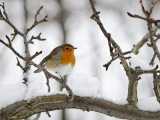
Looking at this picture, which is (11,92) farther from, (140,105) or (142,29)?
(142,29)

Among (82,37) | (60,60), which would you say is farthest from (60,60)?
(82,37)

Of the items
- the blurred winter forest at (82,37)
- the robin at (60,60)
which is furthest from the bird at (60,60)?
the blurred winter forest at (82,37)

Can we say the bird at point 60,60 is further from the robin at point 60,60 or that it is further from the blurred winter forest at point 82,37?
the blurred winter forest at point 82,37

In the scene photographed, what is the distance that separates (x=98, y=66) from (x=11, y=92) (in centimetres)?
268

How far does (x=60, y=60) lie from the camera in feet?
12.3

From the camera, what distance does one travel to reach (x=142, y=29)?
6.02 meters

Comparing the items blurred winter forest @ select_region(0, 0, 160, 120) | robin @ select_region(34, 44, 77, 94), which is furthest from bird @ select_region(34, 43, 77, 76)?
blurred winter forest @ select_region(0, 0, 160, 120)

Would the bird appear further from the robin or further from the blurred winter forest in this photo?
the blurred winter forest

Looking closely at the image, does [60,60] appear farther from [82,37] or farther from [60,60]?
[82,37]

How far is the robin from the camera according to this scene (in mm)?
3600

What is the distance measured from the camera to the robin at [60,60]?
11.8 ft

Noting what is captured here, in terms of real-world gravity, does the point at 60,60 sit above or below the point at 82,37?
below

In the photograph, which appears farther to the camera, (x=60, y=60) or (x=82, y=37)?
(x=82, y=37)

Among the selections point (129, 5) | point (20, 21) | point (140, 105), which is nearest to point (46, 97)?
point (140, 105)
